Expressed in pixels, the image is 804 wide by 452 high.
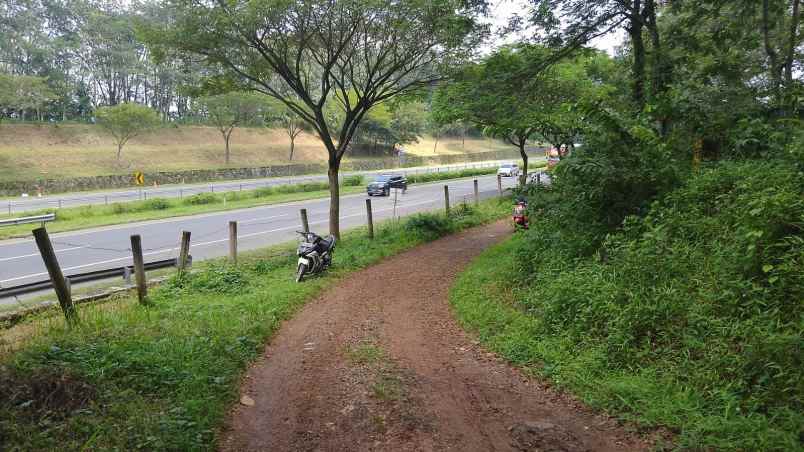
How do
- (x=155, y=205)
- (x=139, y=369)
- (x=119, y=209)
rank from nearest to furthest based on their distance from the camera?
(x=139, y=369)
(x=119, y=209)
(x=155, y=205)

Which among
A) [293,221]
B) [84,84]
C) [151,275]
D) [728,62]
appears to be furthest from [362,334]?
[84,84]

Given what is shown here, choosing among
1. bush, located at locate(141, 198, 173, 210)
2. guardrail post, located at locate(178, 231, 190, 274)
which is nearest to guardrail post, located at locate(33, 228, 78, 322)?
guardrail post, located at locate(178, 231, 190, 274)

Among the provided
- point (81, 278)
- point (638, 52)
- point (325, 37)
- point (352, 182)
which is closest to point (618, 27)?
point (638, 52)

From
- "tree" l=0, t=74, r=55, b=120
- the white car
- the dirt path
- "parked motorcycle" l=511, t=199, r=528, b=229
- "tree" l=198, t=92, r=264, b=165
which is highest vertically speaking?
"tree" l=0, t=74, r=55, b=120

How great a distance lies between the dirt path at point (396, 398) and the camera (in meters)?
4.10

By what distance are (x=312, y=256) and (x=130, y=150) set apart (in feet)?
166

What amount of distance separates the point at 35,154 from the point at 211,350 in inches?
2047

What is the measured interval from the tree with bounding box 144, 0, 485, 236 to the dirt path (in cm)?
778

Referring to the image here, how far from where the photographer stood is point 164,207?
25.8m

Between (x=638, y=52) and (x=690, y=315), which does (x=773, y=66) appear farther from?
(x=690, y=315)

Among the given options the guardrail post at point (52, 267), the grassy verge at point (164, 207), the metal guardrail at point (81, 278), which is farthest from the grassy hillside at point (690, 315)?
the grassy verge at point (164, 207)

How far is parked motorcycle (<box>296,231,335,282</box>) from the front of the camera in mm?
10289

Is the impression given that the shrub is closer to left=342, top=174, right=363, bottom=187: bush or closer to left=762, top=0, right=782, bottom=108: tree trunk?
left=342, top=174, right=363, bottom=187: bush

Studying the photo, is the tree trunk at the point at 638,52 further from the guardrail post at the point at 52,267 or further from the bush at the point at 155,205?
the bush at the point at 155,205
